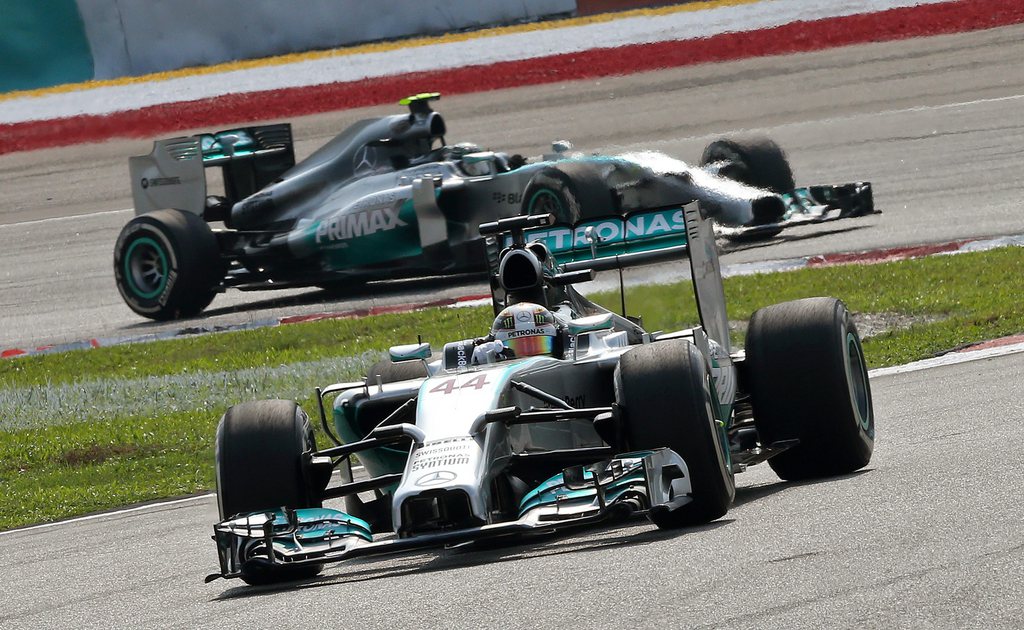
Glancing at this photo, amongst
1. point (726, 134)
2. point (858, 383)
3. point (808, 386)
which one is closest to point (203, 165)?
point (726, 134)

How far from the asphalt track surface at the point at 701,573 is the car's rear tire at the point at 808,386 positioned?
0.15 m

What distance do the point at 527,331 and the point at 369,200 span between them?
10784 mm

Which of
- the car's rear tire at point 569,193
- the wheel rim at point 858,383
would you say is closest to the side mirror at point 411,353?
the wheel rim at point 858,383

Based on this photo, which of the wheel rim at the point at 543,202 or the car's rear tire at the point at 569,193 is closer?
the car's rear tire at the point at 569,193

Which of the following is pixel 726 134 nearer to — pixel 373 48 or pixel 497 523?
pixel 373 48

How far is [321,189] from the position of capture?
1956 centimetres

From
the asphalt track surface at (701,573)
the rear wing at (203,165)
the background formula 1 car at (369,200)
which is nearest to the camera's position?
the asphalt track surface at (701,573)

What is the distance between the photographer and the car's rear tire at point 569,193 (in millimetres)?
17562

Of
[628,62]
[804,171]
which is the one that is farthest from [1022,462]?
[628,62]

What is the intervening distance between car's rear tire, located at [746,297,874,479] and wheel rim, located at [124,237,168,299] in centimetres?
1224

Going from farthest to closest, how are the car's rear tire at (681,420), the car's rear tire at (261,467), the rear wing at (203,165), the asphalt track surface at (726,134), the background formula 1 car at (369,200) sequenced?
the rear wing at (203,165), the asphalt track surface at (726,134), the background formula 1 car at (369,200), the car's rear tire at (261,467), the car's rear tire at (681,420)

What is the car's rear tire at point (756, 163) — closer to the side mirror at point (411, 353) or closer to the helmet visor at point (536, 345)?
the side mirror at point (411, 353)

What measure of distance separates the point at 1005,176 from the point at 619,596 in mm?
15803

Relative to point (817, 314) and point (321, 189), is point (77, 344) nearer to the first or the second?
point (321, 189)
